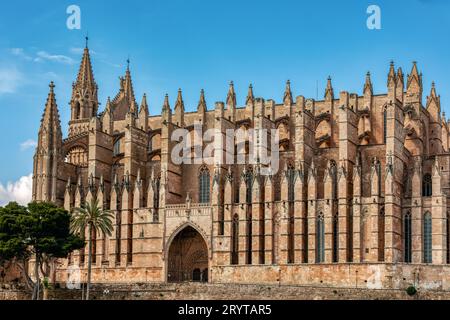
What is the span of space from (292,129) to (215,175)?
8.81m

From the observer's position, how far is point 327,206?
241 ft

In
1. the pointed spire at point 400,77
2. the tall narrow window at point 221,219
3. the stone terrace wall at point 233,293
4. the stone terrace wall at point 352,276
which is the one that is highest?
the pointed spire at point 400,77

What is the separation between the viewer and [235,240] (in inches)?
3056

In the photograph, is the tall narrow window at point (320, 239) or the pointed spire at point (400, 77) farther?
the pointed spire at point (400, 77)

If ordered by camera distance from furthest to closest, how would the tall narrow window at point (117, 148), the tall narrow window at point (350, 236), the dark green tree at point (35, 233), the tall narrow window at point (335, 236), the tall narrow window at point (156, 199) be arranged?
the tall narrow window at point (117, 148), the tall narrow window at point (156, 199), the tall narrow window at point (335, 236), the tall narrow window at point (350, 236), the dark green tree at point (35, 233)

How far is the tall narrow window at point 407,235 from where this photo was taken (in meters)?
71.6

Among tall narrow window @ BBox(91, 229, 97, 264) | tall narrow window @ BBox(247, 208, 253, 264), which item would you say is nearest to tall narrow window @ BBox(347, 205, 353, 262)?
tall narrow window @ BBox(247, 208, 253, 264)

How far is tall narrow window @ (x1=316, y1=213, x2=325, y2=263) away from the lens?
241 feet

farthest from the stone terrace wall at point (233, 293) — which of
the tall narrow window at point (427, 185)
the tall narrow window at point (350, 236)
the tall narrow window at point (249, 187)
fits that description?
the tall narrow window at point (427, 185)

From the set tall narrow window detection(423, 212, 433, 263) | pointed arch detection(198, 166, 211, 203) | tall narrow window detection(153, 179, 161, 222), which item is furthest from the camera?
pointed arch detection(198, 166, 211, 203)

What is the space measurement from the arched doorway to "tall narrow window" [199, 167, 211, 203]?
3.13 meters

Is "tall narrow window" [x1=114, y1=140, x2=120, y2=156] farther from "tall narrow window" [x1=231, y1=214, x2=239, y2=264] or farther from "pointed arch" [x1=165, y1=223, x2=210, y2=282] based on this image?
"tall narrow window" [x1=231, y1=214, x2=239, y2=264]

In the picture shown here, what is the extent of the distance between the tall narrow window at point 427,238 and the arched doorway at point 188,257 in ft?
61.5

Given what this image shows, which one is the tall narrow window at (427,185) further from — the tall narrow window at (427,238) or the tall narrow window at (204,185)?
the tall narrow window at (204,185)
